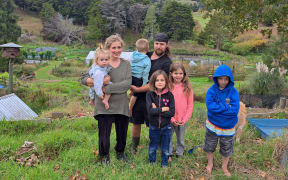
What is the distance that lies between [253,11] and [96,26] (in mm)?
45268

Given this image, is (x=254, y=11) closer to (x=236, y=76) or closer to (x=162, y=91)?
(x=162, y=91)

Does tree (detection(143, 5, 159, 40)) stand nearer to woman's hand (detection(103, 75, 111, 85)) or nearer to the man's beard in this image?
the man's beard

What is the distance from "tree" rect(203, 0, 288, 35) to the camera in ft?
17.5

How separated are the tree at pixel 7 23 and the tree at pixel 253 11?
74.8ft

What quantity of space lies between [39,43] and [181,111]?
51114 mm

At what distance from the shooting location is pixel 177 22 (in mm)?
46500

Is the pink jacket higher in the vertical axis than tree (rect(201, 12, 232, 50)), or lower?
lower

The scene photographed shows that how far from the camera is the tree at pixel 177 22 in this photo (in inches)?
1822

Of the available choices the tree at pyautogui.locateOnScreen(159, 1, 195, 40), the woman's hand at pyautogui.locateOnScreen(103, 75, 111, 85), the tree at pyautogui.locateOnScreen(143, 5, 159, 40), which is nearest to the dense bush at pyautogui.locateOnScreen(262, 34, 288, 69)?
the woman's hand at pyautogui.locateOnScreen(103, 75, 111, 85)

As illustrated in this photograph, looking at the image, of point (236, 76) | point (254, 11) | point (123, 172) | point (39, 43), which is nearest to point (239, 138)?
point (123, 172)

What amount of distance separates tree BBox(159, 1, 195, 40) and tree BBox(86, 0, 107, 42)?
493 inches

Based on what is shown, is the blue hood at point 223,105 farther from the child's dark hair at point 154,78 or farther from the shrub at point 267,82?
the shrub at point 267,82

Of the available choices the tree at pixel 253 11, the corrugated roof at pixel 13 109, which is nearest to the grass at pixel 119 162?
the corrugated roof at pixel 13 109

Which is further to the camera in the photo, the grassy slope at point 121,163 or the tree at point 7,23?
the tree at point 7,23
